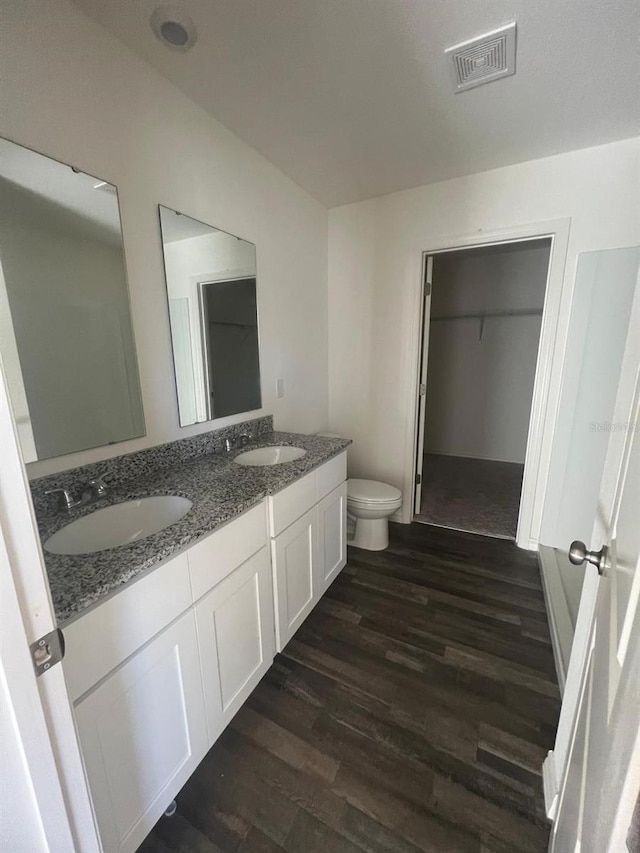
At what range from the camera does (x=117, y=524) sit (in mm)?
1156

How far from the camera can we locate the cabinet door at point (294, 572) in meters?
1.42

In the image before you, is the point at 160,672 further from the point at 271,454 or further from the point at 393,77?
the point at 393,77

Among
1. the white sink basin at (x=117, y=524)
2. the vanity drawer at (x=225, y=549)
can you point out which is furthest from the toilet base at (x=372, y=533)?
the white sink basin at (x=117, y=524)

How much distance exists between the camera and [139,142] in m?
1.31

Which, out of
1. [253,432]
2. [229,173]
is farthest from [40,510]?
[229,173]

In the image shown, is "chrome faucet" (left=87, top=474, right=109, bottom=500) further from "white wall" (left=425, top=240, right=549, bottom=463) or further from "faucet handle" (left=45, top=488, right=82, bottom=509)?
"white wall" (left=425, top=240, right=549, bottom=463)

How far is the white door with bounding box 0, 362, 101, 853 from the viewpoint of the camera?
43 centimetres

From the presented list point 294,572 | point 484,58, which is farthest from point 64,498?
point 484,58

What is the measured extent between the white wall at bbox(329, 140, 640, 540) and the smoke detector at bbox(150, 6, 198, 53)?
1546 millimetres

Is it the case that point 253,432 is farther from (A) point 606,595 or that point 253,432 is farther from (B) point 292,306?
(A) point 606,595

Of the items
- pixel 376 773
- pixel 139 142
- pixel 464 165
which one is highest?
pixel 464 165

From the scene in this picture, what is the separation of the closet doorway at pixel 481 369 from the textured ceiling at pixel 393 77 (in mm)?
1763

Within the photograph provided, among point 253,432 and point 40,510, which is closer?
point 40,510

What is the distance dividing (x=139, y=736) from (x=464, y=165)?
296cm
